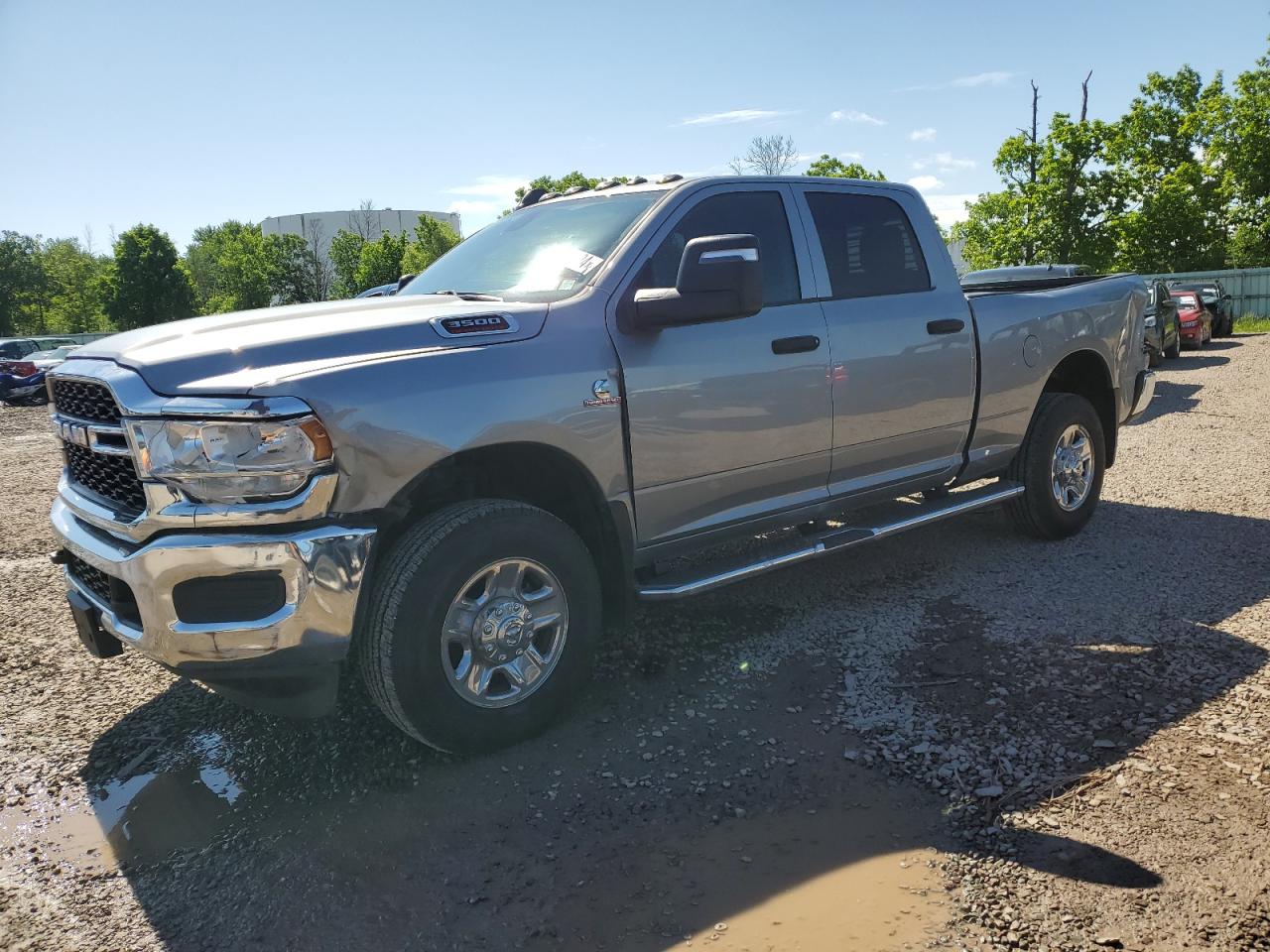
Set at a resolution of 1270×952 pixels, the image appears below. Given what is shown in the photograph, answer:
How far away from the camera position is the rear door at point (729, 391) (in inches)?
146

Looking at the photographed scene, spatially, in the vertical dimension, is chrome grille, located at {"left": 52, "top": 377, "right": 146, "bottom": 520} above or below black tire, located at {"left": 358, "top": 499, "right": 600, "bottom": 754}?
above

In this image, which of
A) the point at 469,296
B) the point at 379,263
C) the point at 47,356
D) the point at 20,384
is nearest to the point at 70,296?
the point at 379,263

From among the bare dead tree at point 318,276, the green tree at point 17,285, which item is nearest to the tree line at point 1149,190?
the bare dead tree at point 318,276

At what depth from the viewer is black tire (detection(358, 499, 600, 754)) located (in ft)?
10.1

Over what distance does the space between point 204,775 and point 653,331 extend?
7.84 feet

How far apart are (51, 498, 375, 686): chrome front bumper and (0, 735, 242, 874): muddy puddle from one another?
22.5 inches

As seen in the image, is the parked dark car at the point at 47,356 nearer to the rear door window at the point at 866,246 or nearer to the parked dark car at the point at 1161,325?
the rear door window at the point at 866,246

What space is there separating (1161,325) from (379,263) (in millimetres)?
54360

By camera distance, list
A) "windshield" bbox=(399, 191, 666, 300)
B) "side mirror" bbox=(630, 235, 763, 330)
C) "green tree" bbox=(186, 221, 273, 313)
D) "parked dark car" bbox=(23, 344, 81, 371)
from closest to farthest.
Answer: "side mirror" bbox=(630, 235, 763, 330), "windshield" bbox=(399, 191, 666, 300), "parked dark car" bbox=(23, 344, 81, 371), "green tree" bbox=(186, 221, 273, 313)

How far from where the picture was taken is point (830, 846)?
2.82 metres

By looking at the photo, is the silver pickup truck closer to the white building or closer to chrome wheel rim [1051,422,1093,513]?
chrome wheel rim [1051,422,1093,513]

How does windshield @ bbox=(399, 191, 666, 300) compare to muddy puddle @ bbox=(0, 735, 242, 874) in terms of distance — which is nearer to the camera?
muddy puddle @ bbox=(0, 735, 242, 874)

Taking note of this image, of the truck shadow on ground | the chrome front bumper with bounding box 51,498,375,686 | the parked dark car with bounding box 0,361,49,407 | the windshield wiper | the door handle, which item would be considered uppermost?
the parked dark car with bounding box 0,361,49,407

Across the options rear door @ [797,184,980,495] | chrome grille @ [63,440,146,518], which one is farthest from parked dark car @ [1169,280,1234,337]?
chrome grille @ [63,440,146,518]
